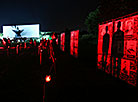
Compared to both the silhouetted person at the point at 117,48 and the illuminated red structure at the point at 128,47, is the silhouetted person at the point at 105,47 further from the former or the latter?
the silhouetted person at the point at 117,48

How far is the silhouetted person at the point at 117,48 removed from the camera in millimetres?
4473

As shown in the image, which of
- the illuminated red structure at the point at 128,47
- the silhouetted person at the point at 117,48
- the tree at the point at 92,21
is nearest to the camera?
A: the illuminated red structure at the point at 128,47

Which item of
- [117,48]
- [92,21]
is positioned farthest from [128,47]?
[92,21]

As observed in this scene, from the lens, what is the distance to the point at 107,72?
5.48 metres

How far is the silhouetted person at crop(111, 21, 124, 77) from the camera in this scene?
176 inches

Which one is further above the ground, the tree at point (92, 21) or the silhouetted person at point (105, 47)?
the tree at point (92, 21)

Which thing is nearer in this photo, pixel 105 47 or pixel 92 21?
pixel 105 47

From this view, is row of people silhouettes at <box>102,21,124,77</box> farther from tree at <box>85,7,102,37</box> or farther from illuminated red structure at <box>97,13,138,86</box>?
tree at <box>85,7,102,37</box>

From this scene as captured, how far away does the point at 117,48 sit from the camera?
468cm

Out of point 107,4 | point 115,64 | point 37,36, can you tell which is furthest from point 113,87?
point 37,36

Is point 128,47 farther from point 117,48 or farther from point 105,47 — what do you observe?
point 105,47

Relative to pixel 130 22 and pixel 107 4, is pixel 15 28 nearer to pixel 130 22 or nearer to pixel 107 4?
pixel 107 4

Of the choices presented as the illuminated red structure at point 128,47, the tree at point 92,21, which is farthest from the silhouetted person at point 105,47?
the tree at point 92,21

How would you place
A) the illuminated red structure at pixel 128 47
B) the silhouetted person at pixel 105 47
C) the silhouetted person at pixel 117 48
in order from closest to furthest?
the illuminated red structure at pixel 128 47, the silhouetted person at pixel 117 48, the silhouetted person at pixel 105 47
